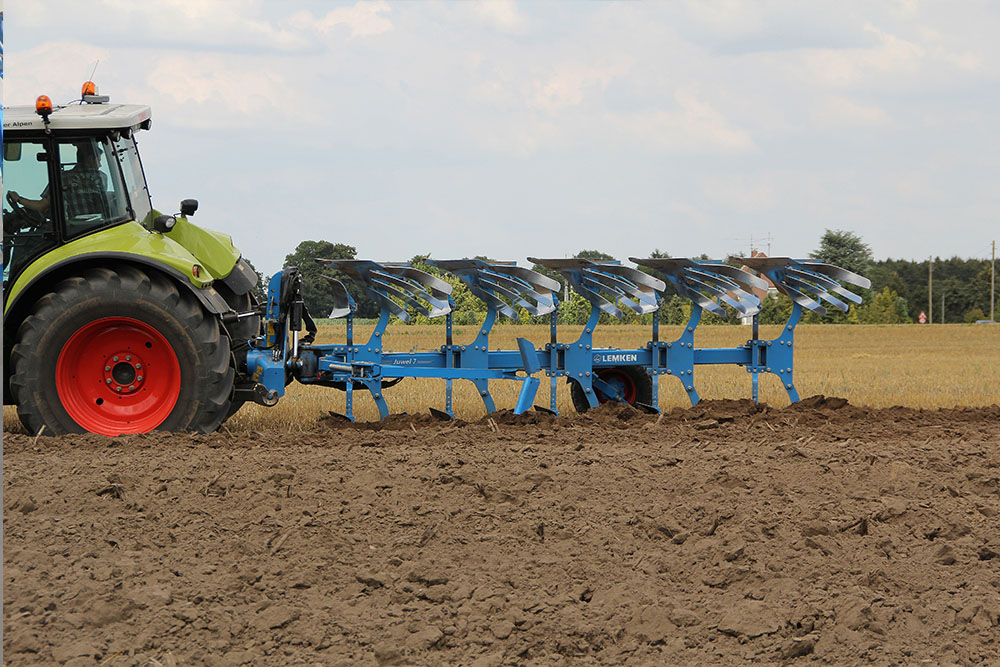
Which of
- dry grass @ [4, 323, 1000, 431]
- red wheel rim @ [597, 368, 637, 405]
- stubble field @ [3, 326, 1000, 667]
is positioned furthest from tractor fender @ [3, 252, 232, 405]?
red wheel rim @ [597, 368, 637, 405]

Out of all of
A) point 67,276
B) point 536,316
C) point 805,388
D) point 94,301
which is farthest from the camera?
point 805,388

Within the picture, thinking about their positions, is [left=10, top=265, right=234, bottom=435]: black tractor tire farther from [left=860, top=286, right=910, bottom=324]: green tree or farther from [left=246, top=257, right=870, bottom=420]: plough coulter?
[left=860, top=286, right=910, bottom=324]: green tree

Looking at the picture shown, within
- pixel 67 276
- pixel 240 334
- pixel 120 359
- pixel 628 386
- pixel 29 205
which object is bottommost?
pixel 628 386

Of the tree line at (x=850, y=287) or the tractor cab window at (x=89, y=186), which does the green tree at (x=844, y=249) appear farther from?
the tractor cab window at (x=89, y=186)

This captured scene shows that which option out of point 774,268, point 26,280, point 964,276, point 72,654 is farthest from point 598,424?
point 964,276

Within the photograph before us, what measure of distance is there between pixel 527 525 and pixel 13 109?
5462 millimetres

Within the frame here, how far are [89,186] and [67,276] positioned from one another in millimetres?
686

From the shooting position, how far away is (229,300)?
852cm

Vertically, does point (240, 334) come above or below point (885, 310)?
below

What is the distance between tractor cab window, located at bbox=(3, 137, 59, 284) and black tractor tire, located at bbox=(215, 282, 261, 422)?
152 centimetres

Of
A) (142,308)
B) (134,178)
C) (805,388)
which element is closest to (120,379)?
(142,308)

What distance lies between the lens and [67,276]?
7277mm

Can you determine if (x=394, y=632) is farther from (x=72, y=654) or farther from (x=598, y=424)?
(x=598, y=424)

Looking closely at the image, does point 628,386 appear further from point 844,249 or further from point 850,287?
point 844,249
